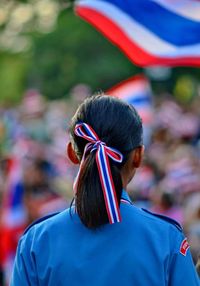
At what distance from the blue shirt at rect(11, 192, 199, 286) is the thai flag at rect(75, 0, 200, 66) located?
1.96 meters

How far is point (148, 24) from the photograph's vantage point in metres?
5.86

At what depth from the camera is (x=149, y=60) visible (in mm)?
5703

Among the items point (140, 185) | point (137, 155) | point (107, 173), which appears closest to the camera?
point (107, 173)

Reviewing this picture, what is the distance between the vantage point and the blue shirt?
3727 mm

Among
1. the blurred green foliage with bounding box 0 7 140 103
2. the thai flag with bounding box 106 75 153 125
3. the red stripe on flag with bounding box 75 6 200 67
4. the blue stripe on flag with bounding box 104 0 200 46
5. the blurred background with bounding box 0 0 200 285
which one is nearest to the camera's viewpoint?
the red stripe on flag with bounding box 75 6 200 67

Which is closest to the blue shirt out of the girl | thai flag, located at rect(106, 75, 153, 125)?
the girl

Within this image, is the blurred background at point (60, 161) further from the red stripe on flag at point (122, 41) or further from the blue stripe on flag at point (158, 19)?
the blue stripe on flag at point (158, 19)

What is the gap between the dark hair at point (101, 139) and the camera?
377cm

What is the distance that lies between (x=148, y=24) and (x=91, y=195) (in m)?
2.28

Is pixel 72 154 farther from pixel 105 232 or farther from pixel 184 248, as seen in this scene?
pixel 184 248

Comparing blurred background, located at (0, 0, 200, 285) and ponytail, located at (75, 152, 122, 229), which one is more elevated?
ponytail, located at (75, 152, 122, 229)

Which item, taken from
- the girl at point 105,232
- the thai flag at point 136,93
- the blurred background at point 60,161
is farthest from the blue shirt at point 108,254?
the thai flag at point 136,93

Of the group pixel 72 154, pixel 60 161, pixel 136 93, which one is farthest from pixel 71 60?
pixel 72 154

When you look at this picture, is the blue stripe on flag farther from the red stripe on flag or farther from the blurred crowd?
the blurred crowd
